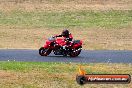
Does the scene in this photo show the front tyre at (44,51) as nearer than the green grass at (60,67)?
No

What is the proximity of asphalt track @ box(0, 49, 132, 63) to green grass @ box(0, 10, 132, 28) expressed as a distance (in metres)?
11.7

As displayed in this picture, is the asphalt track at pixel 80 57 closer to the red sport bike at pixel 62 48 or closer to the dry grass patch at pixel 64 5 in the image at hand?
the red sport bike at pixel 62 48

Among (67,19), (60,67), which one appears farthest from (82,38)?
(60,67)

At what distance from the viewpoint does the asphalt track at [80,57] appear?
23062 millimetres

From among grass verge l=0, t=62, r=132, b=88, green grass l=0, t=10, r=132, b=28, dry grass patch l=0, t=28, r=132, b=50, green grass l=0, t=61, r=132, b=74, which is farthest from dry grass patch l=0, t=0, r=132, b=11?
green grass l=0, t=61, r=132, b=74

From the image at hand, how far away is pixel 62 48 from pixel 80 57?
3.39 feet

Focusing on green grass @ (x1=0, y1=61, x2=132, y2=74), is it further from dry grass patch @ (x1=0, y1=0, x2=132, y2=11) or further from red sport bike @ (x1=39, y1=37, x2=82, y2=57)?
dry grass patch @ (x1=0, y1=0, x2=132, y2=11)

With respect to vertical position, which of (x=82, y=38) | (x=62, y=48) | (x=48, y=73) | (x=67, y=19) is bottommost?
(x=82, y=38)

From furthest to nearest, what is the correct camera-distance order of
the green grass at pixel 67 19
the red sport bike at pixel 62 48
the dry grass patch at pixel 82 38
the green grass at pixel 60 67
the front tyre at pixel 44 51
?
the green grass at pixel 67 19
the dry grass patch at pixel 82 38
the front tyre at pixel 44 51
the red sport bike at pixel 62 48
the green grass at pixel 60 67

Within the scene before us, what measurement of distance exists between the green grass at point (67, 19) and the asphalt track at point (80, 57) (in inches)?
459

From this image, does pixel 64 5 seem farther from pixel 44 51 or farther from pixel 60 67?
pixel 60 67

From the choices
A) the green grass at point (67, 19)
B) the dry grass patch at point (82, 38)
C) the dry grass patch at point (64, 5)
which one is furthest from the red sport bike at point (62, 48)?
the dry grass patch at point (64, 5)

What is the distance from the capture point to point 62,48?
24766mm

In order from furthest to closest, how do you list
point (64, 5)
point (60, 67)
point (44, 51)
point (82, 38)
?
point (64, 5)
point (82, 38)
point (44, 51)
point (60, 67)
